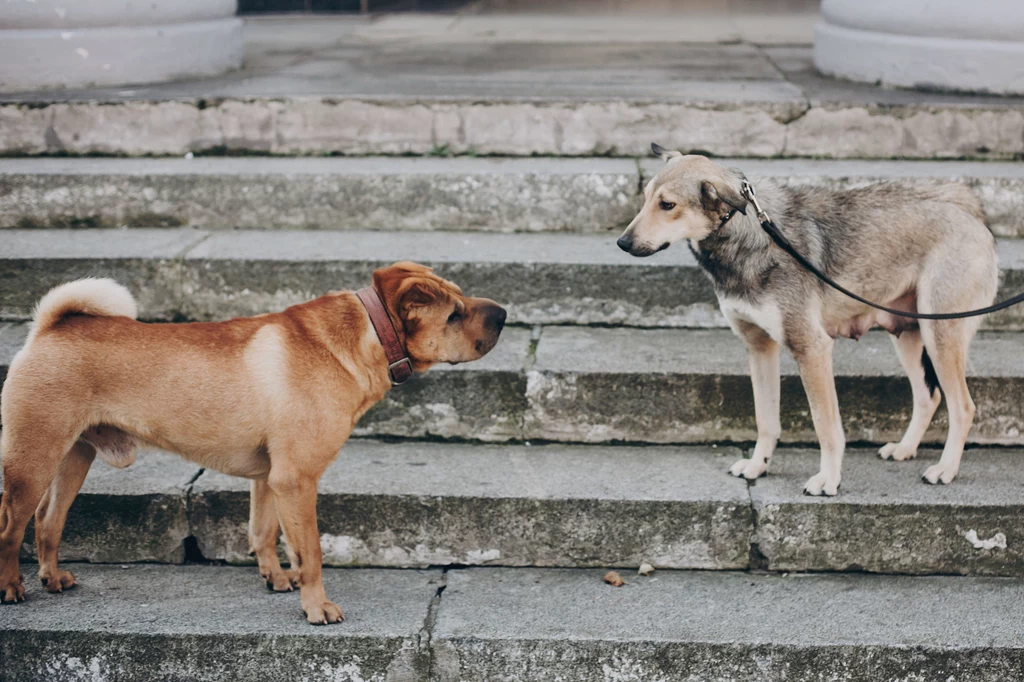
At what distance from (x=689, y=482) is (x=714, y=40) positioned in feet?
20.8

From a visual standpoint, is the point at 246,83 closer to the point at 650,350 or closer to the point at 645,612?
the point at 650,350

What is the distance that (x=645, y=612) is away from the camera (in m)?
3.83

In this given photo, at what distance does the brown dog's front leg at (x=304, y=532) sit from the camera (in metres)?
3.58

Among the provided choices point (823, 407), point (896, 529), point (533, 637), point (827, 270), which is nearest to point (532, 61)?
point (827, 270)

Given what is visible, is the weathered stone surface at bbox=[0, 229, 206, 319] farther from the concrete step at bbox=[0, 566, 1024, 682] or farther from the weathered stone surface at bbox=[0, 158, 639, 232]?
the concrete step at bbox=[0, 566, 1024, 682]

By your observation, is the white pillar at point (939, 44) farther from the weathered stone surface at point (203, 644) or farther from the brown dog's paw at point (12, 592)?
the brown dog's paw at point (12, 592)

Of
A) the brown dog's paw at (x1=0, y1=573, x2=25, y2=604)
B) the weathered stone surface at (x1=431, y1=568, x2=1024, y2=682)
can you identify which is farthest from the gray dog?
the brown dog's paw at (x1=0, y1=573, x2=25, y2=604)

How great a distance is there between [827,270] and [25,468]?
3.07 metres

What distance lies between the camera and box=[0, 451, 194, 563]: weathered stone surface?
417cm

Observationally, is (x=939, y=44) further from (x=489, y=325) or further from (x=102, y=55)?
(x=102, y=55)

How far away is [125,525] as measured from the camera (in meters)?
4.18

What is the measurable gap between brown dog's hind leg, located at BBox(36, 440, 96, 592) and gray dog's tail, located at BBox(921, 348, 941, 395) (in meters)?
3.33

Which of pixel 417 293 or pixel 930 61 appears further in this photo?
pixel 930 61

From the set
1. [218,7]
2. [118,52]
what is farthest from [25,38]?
[218,7]
